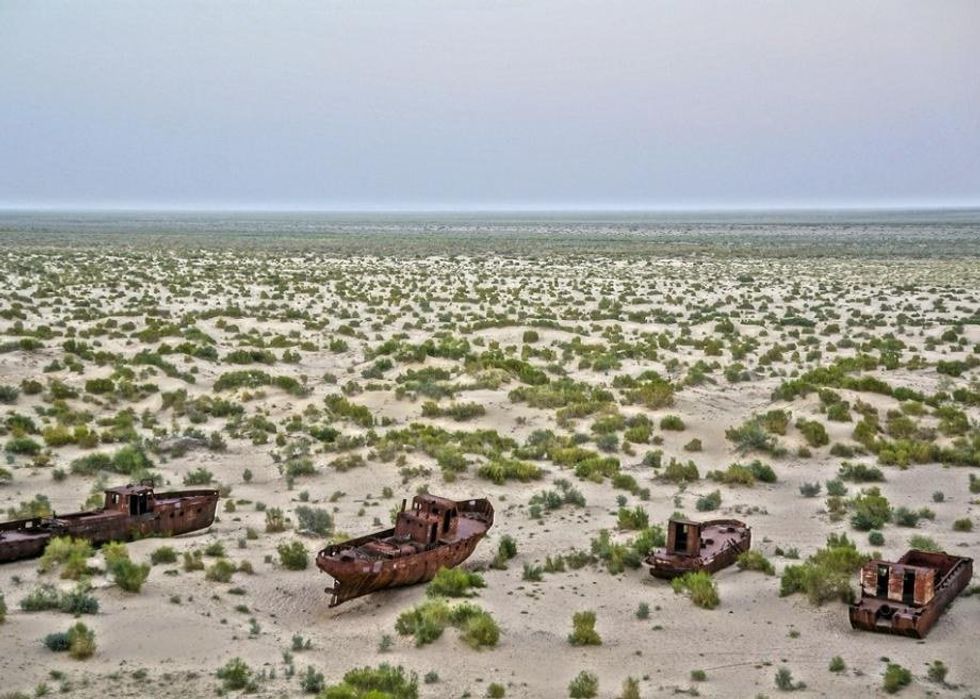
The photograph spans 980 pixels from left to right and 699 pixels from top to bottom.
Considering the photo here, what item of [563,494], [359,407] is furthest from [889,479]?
[359,407]

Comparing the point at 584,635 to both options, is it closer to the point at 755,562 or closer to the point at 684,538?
the point at 684,538

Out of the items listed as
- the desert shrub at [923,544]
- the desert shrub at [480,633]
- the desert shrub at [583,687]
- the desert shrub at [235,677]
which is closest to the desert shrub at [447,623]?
the desert shrub at [480,633]

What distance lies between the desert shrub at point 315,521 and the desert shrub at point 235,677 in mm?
5417

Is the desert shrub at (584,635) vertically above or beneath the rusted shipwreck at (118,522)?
beneath

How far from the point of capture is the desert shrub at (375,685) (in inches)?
411

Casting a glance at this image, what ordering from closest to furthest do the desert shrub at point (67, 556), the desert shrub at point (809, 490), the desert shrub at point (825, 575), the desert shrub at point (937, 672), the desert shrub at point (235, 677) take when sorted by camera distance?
the desert shrub at point (235, 677) → the desert shrub at point (937, 672) → the desert shrub at point (825, 575) → the desert shrub at point (67, 556) → the desert shrub at point (809, 490)

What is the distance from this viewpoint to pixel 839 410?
24.1 m

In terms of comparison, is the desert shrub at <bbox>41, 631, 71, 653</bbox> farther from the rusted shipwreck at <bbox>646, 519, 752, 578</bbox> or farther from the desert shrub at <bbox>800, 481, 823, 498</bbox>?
the desert shrub at <bbox>800, 481, 823, 498</bbox>

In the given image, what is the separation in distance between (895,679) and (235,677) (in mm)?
7534

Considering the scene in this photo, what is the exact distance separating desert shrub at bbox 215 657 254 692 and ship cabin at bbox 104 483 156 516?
224 inches

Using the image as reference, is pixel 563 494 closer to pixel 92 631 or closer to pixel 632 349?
pixel 92 631

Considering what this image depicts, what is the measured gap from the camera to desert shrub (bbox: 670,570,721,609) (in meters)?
13.7

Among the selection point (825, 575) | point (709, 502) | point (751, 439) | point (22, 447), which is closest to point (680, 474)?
point (709, 502)

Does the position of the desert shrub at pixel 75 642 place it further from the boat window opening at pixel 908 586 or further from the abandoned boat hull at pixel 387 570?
the boat window opening at pixel 908 586
